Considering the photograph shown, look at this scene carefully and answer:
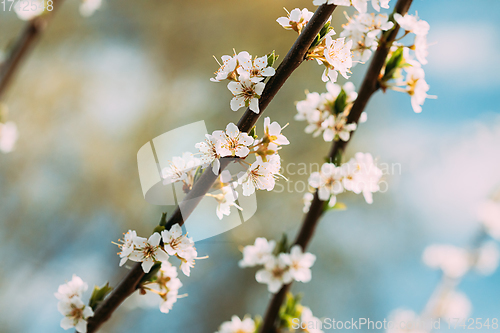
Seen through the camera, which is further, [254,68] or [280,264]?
[280,264]

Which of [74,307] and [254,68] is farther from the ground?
[254,68]

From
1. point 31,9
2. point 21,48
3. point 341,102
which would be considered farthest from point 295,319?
point 31,9

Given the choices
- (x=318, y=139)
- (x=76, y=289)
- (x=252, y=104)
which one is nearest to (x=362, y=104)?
(x=252, y=104)

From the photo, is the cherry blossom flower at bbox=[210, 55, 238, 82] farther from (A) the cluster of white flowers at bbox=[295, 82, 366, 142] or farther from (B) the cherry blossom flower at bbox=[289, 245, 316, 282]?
(B) the cherry blossom flower at bbox=[289, 245, 316, 282]

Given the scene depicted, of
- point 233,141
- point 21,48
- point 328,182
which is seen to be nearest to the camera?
point 233,141

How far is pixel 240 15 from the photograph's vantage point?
10.2 feet

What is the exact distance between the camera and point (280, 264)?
955 mm

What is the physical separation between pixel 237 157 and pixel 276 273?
556 mm

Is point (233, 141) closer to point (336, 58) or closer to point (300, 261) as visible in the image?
point (336, 58)

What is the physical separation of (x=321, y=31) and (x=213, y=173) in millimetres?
345

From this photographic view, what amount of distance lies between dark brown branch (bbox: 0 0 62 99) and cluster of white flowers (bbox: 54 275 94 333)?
0.71 meters

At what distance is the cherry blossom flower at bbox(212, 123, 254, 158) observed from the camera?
52cm

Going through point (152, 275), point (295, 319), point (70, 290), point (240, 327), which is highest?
point (152, 275)

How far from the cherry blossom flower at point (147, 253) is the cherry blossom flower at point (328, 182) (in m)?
0.48
